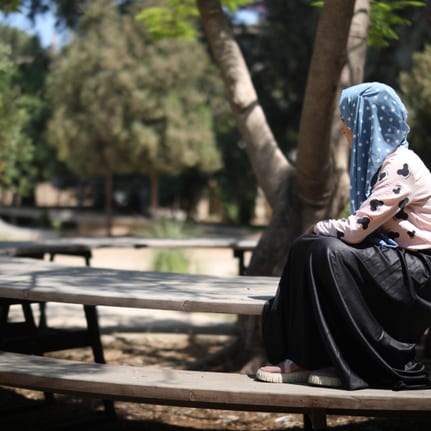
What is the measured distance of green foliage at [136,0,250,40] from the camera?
8.10 metres

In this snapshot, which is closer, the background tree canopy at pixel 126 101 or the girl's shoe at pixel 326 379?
the girl's shoe at pixel 326 379

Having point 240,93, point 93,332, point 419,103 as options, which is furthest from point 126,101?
point 93,332

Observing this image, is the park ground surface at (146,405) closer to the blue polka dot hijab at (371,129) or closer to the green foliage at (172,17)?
the blue polka dot hijab at (371,129)

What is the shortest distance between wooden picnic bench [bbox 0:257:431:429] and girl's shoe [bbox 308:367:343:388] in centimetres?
5

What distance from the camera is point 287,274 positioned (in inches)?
141

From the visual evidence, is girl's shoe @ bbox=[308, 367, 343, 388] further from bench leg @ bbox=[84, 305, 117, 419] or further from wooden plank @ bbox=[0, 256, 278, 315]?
bench leg @ bbox=[84, 305, 117, 419]

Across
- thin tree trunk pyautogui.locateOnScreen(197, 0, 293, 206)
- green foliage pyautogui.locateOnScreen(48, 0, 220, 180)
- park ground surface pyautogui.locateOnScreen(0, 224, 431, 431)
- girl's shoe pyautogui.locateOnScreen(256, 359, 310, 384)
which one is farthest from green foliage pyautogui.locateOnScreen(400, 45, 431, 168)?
girl's shoe pyautogui.locateOnScreen(256, 359, 310, 384)

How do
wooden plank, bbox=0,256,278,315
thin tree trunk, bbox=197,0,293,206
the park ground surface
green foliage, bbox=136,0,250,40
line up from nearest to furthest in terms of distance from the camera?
wooden plank, bbox=0,256,278,315, the park ground surface, thin tree trunk, bbox=197,0,293,206, green foliage, bbox=136,0,250,40

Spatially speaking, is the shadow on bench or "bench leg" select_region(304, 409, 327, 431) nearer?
the shadow on bench

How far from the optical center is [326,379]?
3.44 m

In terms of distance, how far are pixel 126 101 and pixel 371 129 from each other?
2069 centimetres

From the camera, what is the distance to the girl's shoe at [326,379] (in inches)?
135

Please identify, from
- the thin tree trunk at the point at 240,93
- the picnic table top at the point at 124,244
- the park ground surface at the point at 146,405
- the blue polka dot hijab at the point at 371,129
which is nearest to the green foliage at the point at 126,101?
the park ground surface at the point at 146,405

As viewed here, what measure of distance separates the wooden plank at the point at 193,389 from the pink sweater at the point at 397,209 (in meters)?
0.68
